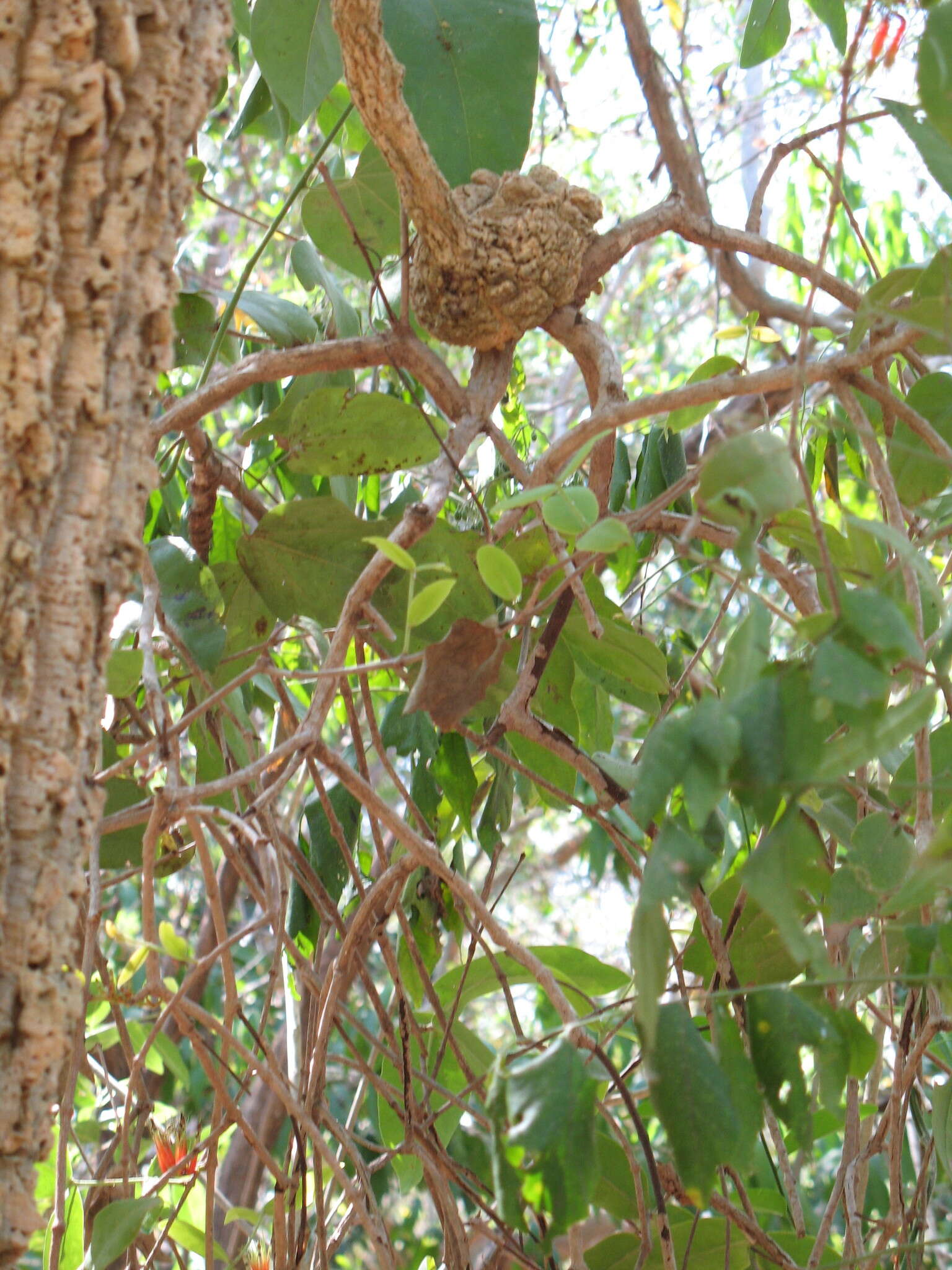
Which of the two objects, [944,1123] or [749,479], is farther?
[944,1123]

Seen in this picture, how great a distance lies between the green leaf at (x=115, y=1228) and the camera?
27.2 inches

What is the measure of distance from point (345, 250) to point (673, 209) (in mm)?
328

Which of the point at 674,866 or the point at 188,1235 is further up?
the point at 674,866

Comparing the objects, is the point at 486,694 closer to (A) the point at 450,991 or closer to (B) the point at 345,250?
(A) the point at 450,991

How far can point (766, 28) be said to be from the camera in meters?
0.98

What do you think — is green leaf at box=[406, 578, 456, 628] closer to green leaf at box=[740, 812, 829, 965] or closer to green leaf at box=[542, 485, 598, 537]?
green leaf at box=[542, 485, 598, 537]

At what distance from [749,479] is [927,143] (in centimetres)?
34

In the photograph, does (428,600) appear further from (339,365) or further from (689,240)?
(689,240)

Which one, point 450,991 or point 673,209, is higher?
point 673,209

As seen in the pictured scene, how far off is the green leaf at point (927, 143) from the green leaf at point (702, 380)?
8.0 inches

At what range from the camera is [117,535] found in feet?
1.50

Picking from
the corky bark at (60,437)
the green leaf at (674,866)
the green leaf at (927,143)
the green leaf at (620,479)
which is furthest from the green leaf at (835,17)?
the green leaf at (674,866)

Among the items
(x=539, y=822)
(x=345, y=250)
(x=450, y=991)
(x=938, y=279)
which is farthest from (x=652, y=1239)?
(x=539, y=822)

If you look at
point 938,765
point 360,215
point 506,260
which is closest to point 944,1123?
point 938,765
